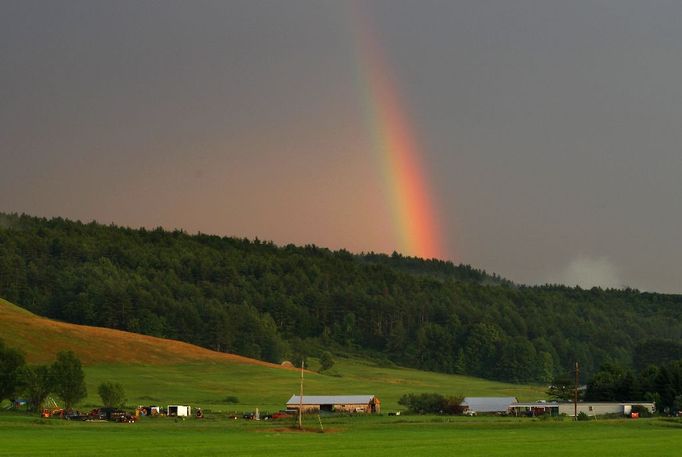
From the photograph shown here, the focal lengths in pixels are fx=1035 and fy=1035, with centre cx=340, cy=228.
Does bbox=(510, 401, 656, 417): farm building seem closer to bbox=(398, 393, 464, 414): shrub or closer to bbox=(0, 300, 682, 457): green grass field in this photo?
bbox=(398, 393, 464, 414): shrub

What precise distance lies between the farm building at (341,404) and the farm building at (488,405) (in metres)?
12.5

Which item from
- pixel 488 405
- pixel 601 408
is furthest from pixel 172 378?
pixel 601 408

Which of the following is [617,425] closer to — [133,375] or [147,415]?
[147,415]

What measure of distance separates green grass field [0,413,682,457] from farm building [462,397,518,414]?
38.3 metres

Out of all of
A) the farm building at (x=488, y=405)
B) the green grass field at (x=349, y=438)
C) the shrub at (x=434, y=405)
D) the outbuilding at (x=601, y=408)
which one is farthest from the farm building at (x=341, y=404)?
the green grass field at (x=349, y=438)

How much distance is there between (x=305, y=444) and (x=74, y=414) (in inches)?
1969

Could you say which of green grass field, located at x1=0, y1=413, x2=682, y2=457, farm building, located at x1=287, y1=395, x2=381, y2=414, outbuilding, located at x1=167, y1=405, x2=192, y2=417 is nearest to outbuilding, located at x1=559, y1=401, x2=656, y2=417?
farm building, located at x1=287, y1=395, x2=381, y2=414

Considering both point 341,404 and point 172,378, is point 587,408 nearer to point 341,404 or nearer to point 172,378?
point 341,404

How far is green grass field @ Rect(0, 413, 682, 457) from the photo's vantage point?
2251 inches

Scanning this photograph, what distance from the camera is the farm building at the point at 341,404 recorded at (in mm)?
137613

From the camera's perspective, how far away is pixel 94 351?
630 feet

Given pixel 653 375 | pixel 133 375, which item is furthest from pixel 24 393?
pixel 653 375

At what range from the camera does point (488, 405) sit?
147 meters

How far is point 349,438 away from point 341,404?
6754cm
